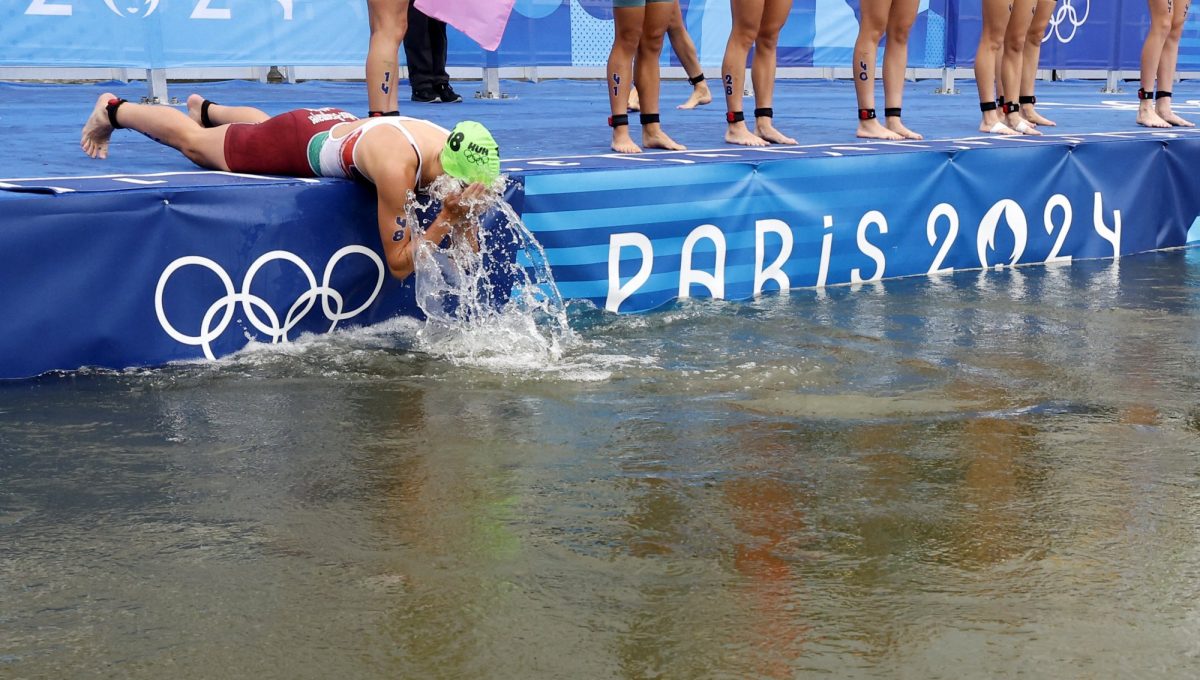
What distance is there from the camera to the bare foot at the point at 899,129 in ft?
23.7

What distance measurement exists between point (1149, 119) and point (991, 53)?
1.64 metres

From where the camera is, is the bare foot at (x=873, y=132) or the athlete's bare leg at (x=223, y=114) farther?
the bare foot at (x=873, y=132)

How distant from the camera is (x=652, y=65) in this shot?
6.39m

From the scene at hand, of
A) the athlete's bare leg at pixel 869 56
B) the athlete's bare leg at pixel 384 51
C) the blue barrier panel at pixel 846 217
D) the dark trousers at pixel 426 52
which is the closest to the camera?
the blue barrier panel at pixel 846 217

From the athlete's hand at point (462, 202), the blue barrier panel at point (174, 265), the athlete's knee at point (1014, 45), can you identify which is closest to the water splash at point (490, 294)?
the athlete's hand at point (462, 202)

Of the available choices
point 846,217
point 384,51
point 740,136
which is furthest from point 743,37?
point 384,51

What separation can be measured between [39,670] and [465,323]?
291 centimetres

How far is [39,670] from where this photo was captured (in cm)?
222

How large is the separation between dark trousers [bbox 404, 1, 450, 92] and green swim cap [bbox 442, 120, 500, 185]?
16.9ft

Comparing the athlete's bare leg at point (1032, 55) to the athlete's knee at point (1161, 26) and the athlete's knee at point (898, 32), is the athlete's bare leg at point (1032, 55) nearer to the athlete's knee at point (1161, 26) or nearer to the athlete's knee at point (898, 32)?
the athlete's knee at point (1161, 26)

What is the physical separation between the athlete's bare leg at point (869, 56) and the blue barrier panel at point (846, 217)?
772 millimetres

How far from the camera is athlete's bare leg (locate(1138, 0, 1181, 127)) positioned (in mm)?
8266

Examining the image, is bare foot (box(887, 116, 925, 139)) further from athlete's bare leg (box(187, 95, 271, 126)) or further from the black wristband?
the black wristband

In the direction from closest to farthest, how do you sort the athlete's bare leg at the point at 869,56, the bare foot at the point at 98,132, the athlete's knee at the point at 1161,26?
the bare foot at the point at 98,132 → the athlete's bare leg at the point at 869,56 → the athlete's knee at the point at 1161,26
